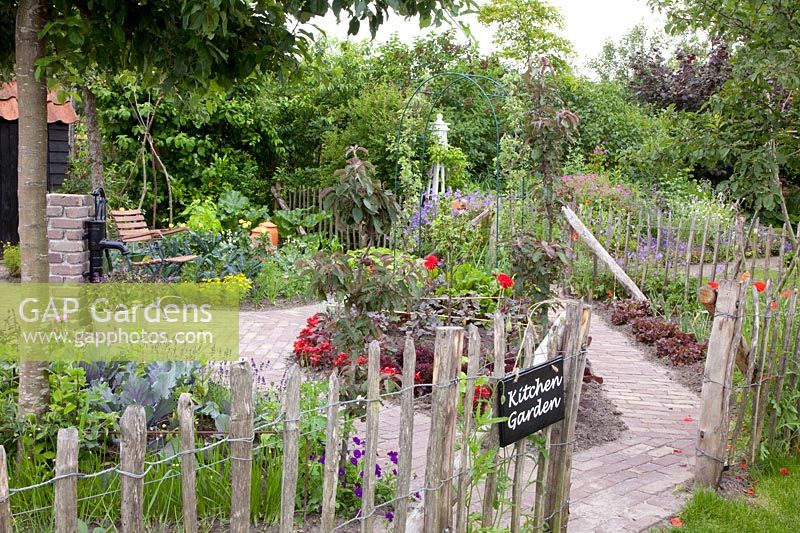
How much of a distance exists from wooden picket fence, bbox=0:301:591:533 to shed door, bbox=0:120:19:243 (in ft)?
29.5

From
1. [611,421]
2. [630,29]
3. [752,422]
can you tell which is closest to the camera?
[752,422]

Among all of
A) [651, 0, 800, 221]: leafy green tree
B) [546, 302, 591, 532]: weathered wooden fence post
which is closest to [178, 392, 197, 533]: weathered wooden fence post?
[546, 302, 591, 532]: weathered wooden fence post

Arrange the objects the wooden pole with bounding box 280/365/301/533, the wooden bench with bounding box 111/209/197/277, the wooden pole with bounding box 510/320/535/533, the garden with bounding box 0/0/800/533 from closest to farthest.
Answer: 1. the wooden pole with bounding box 280/365/301/533
2. the wooden pole with bounding box 510/320/535/533
3. the garden with bounding box 0/0/800/533
4. the wooden bench with bounding box 111/209/197/277

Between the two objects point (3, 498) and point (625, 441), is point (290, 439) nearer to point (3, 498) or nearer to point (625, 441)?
point (3, 498)

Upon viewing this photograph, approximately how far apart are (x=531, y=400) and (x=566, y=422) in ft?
1.17

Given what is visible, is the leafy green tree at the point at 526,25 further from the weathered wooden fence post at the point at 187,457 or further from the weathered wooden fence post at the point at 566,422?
the weathered wooden fence post at the point at 187,457

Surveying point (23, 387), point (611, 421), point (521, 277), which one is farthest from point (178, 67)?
point (611, 421)

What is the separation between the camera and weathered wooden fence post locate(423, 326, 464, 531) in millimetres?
2748

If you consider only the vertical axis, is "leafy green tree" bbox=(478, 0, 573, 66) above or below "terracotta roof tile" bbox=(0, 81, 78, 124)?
above

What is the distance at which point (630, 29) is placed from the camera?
34.6 m

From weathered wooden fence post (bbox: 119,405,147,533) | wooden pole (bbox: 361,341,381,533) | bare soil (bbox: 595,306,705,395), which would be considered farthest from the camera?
bare soil (bbox: 595,306,705,395)

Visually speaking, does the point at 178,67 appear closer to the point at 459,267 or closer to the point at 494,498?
the point at 494,498

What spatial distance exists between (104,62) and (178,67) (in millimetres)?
392

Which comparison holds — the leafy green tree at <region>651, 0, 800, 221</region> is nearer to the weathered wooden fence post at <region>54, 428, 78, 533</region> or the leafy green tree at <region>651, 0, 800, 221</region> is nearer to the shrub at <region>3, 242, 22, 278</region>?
the weathered wooden fence post at <region>54, 428, 78, 533</region>
